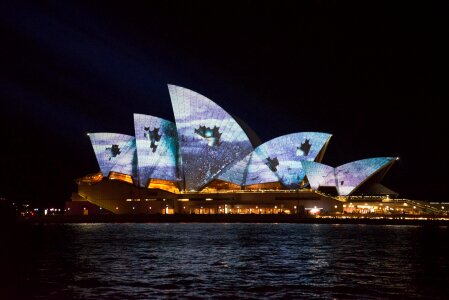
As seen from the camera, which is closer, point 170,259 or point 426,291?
point 426,291

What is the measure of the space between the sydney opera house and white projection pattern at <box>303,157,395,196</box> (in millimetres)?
101

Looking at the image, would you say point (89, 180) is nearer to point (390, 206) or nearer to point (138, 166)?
point (138, 166)

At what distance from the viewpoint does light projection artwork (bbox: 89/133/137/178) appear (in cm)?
6931

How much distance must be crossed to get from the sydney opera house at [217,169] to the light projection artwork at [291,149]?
0.11m

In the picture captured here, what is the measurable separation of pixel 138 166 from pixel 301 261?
45793mm

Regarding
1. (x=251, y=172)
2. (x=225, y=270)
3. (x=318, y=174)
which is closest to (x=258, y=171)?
(x=251, y=172)

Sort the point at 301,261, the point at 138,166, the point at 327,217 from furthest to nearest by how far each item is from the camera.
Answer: the point at 138,166
the point at 327,217
the point at 301,261

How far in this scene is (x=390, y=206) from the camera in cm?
6619

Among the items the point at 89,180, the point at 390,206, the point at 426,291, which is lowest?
the point at 426,291

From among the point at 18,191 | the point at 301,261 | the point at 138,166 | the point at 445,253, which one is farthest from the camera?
the point at 18,191

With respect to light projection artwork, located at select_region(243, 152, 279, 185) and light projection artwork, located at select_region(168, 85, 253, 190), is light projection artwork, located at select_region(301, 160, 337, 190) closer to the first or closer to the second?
light projection artwork, located at select_region(243, 152, 279, 185)

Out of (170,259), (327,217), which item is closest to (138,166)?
(327,217)

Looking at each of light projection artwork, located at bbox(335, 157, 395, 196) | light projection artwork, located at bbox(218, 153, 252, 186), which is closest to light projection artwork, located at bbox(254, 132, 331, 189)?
light projection artwork, located at bbox(218, 153, 252, 186)

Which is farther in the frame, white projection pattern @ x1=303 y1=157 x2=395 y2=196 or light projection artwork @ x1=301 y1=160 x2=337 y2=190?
light projection artwork @ x1=301 y1=160 x2=337 y2=190
